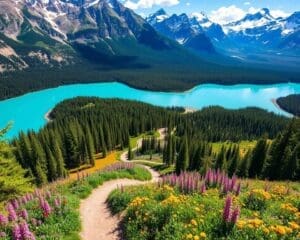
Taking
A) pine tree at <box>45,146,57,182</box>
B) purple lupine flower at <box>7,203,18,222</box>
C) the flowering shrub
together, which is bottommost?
pine tree at <box>45,146,57,182</box>

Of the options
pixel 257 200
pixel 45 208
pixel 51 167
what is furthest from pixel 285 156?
pixel 51 167

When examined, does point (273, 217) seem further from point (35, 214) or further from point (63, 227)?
point (35, 214)

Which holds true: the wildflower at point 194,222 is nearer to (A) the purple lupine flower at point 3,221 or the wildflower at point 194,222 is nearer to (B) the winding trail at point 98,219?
(B) the winding trail at point 98,219

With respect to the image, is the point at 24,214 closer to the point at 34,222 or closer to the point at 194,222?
the point at 34,222

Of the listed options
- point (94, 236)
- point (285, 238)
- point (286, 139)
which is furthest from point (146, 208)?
point (286, 139)

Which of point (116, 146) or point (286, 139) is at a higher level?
point (286, 139)

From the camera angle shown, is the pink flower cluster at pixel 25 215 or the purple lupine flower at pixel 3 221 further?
the purple lupine flower at pixel 3 221

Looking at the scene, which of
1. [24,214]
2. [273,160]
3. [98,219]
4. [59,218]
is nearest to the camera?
[24,214]

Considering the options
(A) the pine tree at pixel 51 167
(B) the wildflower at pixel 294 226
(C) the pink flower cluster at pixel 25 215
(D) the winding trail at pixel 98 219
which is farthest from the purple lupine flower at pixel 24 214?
(A) the pine tree at pixel 51 167

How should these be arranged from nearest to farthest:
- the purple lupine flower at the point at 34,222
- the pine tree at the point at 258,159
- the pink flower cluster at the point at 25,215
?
1. the pink flower cluster at the point at 25,215
2. the purple lupine flower at the point at 34,222
3. the pine tree at the point at 258,159

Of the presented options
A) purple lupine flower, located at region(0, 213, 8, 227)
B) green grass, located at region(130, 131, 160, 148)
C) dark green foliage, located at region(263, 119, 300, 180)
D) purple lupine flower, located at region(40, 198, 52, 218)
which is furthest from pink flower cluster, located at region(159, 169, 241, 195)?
green grass, located at region(130, 131, 160, 148)

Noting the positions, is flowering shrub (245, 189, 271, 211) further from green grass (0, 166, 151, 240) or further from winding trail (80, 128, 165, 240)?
green grass (0, 166, 151, 240)
